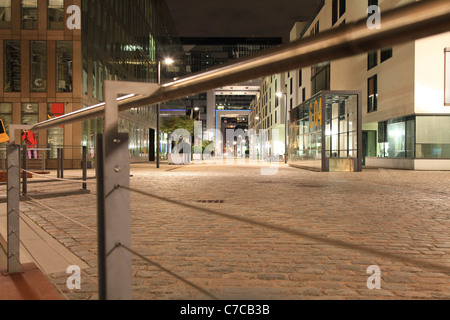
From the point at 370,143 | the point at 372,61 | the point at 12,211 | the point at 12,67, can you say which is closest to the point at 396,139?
the point at 370,143

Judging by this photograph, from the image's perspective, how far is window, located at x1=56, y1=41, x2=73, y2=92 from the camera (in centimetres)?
2561

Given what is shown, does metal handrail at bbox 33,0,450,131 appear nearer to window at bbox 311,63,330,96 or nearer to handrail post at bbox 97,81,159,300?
handrail post at bbox 97,81,159,300

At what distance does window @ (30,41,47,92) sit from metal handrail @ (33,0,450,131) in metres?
27.3

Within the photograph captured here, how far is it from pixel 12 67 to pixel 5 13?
3625 millimetres

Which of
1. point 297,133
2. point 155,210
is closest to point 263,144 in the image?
point 297,133

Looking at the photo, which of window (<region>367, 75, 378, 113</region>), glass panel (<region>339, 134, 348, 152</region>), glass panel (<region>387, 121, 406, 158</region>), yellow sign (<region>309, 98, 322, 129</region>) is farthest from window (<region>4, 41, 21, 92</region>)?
glass panel (<region>387, 121, 406, 158</region>)

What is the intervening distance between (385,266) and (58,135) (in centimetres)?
2506

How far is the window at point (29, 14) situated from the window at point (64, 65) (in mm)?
2076

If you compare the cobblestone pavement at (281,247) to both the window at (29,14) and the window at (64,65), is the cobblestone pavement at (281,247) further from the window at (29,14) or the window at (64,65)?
the window at (29,14)

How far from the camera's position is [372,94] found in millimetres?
30922

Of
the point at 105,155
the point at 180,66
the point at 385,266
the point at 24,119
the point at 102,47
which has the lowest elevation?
the point at 385,266

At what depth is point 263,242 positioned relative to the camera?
541cm
